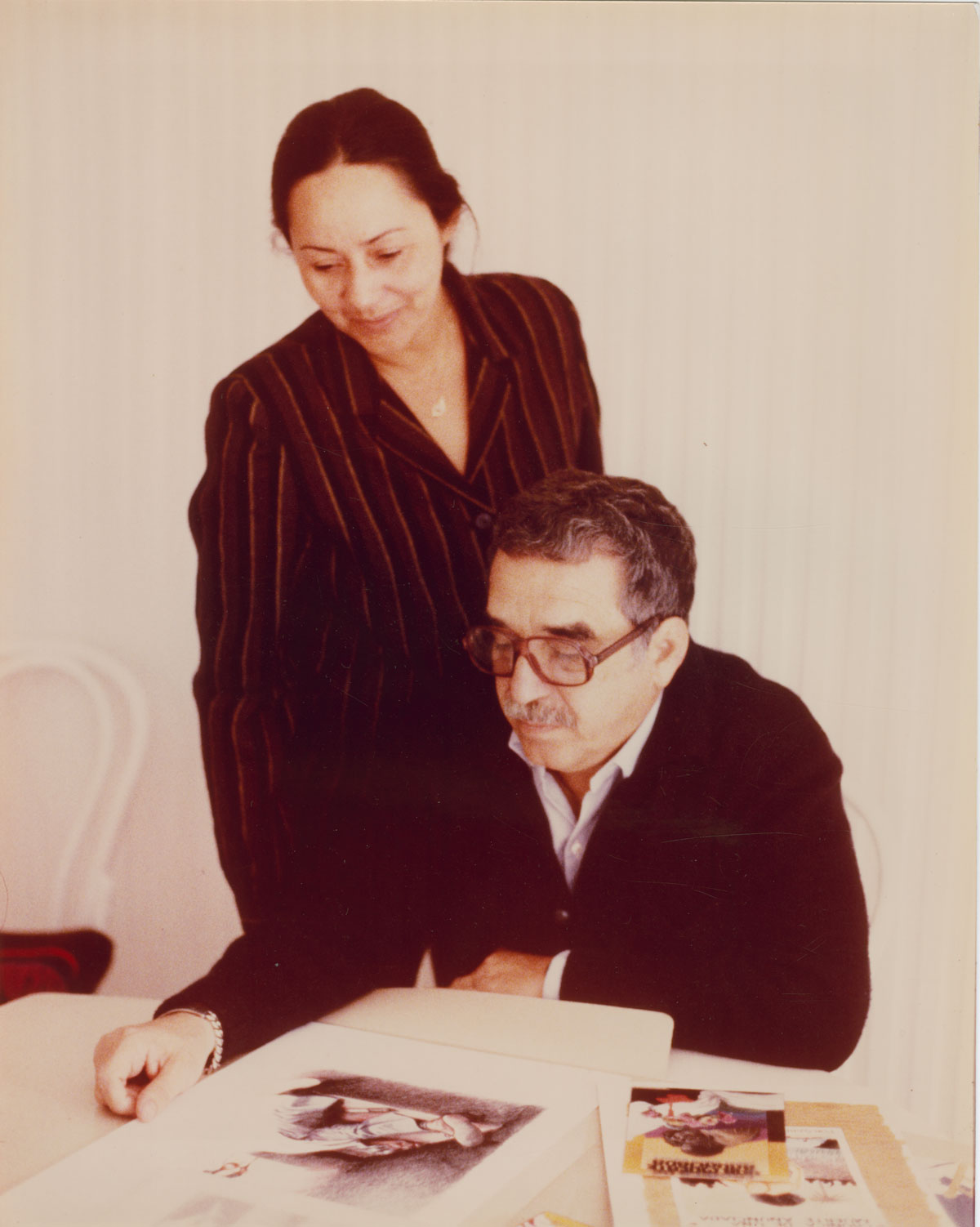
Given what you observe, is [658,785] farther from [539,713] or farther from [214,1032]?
[214,1032]

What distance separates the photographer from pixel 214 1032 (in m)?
1.41

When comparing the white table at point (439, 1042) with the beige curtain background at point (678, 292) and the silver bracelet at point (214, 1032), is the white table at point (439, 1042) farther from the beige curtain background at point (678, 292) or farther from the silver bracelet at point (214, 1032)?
the beige curtain background at point (678, 292)

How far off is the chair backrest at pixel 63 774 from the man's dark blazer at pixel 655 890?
26cm

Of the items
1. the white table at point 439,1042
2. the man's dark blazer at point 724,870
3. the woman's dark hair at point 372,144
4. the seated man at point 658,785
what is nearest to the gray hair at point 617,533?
the seated man at point 658,785

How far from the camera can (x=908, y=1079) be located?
156cm

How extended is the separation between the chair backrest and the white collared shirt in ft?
1.91

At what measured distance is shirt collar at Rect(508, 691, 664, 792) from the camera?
1548 millimetres

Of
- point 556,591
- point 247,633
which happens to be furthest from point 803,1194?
point 247,633

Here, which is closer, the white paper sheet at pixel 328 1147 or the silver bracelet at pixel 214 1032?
the white paper sheet at pixel 328 1147

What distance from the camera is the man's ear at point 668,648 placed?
5.02 feet

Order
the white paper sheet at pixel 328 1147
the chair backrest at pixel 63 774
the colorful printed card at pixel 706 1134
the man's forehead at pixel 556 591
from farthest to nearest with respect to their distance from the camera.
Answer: the chair backrest at pixel 63 774, the man's forehead at pixel 556 591, the colorful printed card at pixel 706 1134, the white paper sheet at pixel 328 1147

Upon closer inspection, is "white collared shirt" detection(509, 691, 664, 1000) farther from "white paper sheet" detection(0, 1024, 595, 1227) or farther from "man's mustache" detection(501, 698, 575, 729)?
"white paper sheet" detection(0, 1024, 595, 1227)

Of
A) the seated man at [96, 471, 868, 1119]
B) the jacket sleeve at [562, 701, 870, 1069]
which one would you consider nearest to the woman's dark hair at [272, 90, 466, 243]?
the seated man at [96, 471, 868, 1119]

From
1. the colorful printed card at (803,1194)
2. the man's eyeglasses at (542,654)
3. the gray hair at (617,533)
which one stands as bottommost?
the colorful printed card at (803,1194)
